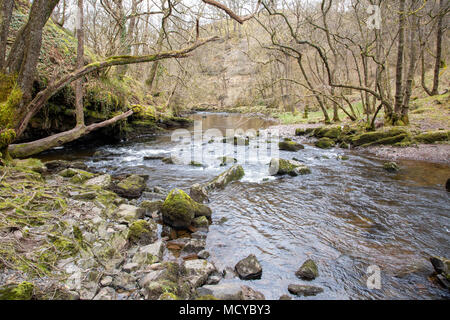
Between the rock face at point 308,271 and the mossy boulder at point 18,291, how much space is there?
325cm

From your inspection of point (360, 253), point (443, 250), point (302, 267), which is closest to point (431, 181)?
point (443, 250)

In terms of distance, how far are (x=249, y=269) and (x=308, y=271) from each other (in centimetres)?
85

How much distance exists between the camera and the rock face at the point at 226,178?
715 cm

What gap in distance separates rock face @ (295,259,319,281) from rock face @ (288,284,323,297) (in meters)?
0.24

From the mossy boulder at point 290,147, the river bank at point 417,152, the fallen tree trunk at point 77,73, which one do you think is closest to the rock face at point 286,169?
the mossy boulder at point 290,147

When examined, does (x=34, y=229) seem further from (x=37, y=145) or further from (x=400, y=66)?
(x=400, y=66)

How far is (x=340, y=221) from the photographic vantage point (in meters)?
5.09

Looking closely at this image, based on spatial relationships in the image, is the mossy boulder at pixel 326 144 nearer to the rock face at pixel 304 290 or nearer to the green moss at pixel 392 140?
the green moss at pixel 392 140

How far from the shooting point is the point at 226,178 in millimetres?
7590

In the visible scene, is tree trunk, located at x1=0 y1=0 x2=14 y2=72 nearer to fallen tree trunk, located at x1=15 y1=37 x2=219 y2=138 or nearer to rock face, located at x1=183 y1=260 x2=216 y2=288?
fallen tree trunk, located at x1=15 y1=37 x2=219 y2=138

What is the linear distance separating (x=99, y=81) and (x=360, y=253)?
42.8 ft

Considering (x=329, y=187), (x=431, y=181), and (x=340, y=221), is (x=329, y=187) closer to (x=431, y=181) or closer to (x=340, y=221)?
(x=340, y=221)

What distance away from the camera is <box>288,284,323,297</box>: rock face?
10.3ft

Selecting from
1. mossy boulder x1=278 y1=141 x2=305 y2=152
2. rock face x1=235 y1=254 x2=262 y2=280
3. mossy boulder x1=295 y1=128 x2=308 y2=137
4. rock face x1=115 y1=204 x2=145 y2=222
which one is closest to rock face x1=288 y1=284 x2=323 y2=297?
rock face x1=235 y1=254 x2=262 y2=280
